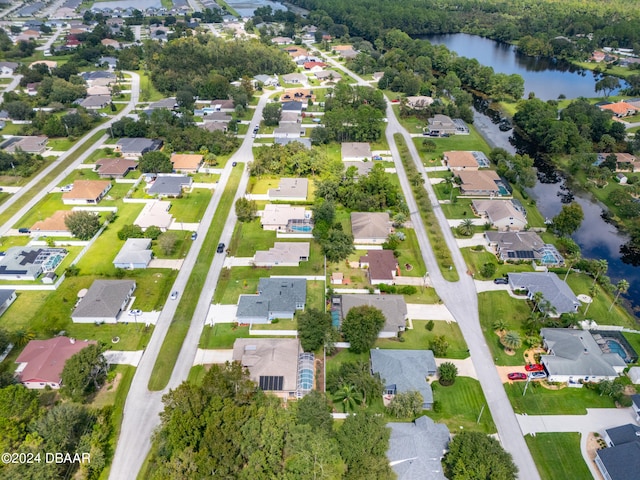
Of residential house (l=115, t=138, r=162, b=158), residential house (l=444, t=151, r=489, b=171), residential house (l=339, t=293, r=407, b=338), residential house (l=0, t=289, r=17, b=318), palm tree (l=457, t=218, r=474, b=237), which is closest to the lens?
residential house (l=339, t=293, r=407, b=338)

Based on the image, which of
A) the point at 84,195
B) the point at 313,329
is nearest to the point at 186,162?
the point at 84,195

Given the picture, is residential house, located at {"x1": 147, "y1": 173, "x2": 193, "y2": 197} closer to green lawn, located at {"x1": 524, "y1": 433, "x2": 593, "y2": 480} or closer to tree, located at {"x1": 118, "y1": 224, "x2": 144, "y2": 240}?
tree, located at {"x1": 118, "y1": 224, "x2": 144, "y2": 240}

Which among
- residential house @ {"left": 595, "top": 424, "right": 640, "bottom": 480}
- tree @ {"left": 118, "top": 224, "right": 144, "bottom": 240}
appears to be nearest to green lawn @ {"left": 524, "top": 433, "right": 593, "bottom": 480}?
residential house @ {"left": 595, "top": 424, "right": 640, "bottom": 480}

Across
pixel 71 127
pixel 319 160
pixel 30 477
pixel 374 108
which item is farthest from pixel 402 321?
pixel 71 127

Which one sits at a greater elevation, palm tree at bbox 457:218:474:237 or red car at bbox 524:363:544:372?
palm tree at bbox 457:218:474:237

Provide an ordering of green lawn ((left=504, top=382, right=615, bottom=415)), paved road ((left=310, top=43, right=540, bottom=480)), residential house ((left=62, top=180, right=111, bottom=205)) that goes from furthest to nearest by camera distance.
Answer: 1. residential house ((left=62, top=180, right=111, bottom=205))
2. green lawn ((left=504, top=382, right=615, bottom=415))
3. paved road ((left=310, top=43, right=540, bottom=480))

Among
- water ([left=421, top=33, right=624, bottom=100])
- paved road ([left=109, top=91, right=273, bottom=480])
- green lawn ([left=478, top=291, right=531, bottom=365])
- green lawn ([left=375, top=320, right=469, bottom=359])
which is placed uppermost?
paved road ([left=109, top=91, right=273, bottom=480])
